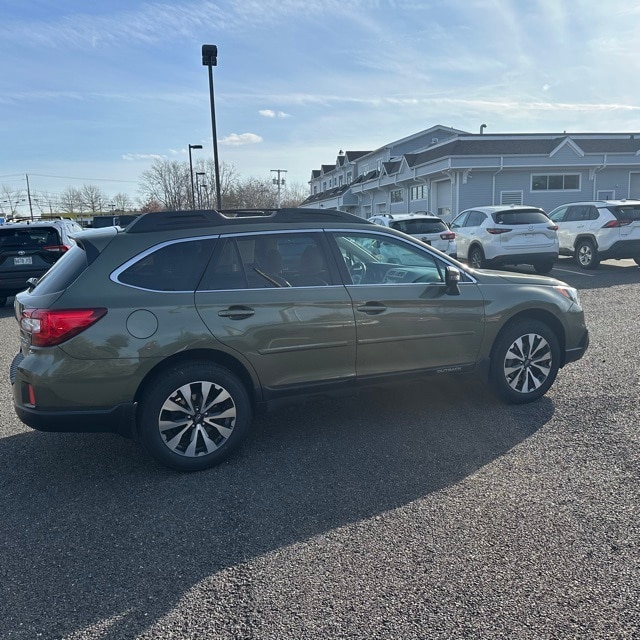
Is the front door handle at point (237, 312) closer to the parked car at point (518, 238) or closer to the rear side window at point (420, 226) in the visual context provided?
the parked car at point (518, 238)

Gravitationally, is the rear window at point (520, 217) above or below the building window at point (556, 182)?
below

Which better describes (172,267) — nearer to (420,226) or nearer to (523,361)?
(523,361)

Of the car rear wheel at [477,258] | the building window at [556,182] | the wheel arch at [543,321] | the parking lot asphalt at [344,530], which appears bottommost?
the parking lot asphalt at [344,530]

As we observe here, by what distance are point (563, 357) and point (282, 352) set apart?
2.74m

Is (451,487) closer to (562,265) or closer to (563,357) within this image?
(563,357)

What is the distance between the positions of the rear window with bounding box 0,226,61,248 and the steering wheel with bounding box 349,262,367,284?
336 inches

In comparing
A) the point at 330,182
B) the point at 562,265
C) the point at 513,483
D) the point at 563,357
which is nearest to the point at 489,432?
the point at 513,483

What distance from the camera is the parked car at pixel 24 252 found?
10656mm

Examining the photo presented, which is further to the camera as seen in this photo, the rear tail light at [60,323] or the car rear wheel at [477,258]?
the car rear wheel at [477,258]

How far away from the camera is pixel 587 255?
14742 millimetres

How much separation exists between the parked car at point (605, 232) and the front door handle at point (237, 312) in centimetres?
1296

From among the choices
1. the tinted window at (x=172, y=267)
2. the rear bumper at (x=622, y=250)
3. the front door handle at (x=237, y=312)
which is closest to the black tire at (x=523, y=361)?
the front door handle at (x=237, y=312)

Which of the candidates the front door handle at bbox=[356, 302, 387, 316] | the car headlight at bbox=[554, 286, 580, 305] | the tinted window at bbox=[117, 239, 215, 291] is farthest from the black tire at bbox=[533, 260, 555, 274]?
the tinted window at bbox=[117, 239, 215, 291]

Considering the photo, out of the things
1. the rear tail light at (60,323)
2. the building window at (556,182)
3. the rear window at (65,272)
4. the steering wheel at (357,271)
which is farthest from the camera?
the building window at (556,182)
